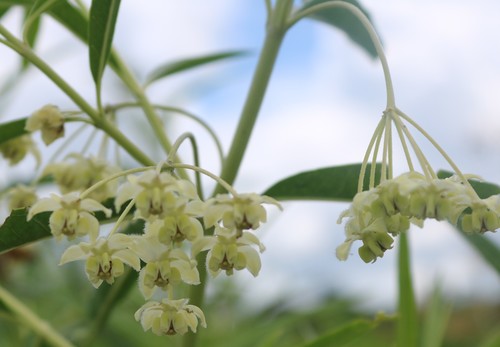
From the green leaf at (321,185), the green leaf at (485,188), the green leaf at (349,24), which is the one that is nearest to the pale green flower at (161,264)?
the green leaf at (321,185)

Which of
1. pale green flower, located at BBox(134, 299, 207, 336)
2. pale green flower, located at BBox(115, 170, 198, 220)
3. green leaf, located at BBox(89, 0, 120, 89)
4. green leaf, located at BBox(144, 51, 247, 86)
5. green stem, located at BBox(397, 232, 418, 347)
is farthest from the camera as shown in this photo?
green leaf, located at BBox(144, 51, 247, 86)

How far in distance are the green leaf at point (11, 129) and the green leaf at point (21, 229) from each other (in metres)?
0.27

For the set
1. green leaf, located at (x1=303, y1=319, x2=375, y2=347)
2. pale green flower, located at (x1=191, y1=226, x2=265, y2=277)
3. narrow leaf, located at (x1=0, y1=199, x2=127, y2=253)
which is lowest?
green leaf, located at (x1=303, y1=319, x2=375, y2=347)

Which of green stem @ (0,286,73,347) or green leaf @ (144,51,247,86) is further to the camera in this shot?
green leaf @ (144,51,247,86)

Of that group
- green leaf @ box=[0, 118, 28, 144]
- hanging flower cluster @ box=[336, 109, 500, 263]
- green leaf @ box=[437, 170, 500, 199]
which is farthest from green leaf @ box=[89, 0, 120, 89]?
green leaf @ box=[437, 170, 500, 199]

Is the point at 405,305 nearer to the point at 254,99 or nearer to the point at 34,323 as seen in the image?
the point at 254,99

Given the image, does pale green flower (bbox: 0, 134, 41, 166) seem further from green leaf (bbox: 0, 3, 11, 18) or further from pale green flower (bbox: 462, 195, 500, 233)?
pale green flower (bbox: 462, 195, 500, 233)

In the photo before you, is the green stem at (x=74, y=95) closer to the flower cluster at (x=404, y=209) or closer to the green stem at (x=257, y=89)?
the green stem at (x=257, y=89)

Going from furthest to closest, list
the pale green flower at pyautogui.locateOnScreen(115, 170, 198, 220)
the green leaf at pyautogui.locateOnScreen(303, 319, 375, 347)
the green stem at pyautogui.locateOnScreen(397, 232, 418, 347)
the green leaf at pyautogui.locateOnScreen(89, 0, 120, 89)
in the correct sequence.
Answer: the green stem at pyautogui.locateOnScreen(397, 232, 418, 347)
the green leaf at pyautogui.locateOnScreen(303, 319, 375, 347)
the green leaf at pyautogui.locateOnScreen(89, 0, 120, 89)
the pale green flower at pyautogui.locateOnScreen(115, 170, 198, 220)

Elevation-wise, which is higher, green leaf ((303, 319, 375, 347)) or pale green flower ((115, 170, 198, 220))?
pale green flower ((115, 170, 198, 220))

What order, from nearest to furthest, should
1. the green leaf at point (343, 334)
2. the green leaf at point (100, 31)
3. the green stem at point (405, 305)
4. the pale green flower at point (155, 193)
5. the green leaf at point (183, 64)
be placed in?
the pale green flower at point (155, 193), the green leaf at point (100, 31), the green leaf at point (343, 334), the green stem at point (405, 305), the green leaf at point (183, 64)

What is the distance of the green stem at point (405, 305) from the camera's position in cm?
127

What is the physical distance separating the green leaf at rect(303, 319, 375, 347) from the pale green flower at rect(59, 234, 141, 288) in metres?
0.37

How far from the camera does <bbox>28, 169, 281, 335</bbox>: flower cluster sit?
817 millimetres
